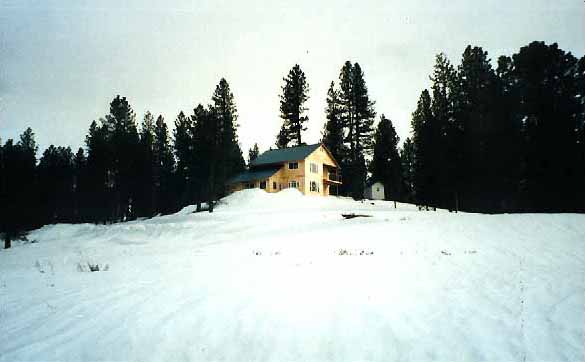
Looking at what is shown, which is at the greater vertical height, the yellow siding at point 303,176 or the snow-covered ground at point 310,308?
the yellow siding at point 303,176

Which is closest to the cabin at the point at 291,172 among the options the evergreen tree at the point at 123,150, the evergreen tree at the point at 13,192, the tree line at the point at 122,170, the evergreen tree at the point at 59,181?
the tree line at the point at 122,170

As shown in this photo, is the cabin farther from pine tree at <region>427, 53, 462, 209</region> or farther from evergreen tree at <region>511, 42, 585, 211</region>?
evergreen tree at <region>511, 42, 585, 211</region>

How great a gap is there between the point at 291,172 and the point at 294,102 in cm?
1695

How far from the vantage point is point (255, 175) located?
44.8 metres

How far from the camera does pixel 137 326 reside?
455 cm

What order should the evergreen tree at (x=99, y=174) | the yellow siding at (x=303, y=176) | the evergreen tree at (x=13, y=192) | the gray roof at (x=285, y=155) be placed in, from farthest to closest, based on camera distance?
the evergreen tree at (x=99, y=174) → the gray roof at (x=285, y=155) → the yellow siding at (x=303, y=176) → the evergreen tree at (x=13, y=192)

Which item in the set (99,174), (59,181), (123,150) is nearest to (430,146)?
(123,150)

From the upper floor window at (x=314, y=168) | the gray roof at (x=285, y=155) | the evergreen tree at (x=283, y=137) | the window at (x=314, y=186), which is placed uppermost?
the evergreen tree at (x=283, y=137)

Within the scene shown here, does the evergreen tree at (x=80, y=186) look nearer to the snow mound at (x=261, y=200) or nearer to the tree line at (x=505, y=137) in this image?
the snow mound at (x=261, y=200)

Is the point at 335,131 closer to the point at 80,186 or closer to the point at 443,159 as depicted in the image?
the point at 443,159

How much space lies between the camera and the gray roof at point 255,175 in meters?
43.6

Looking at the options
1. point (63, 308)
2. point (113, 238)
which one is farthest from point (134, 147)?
point (63, 308)

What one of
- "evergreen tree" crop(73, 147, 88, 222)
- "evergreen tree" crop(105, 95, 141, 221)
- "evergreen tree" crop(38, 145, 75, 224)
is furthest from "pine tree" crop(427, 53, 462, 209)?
"evergreen tree" crop(38, 145, 75, 224)

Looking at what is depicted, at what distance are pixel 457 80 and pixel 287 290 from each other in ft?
145
